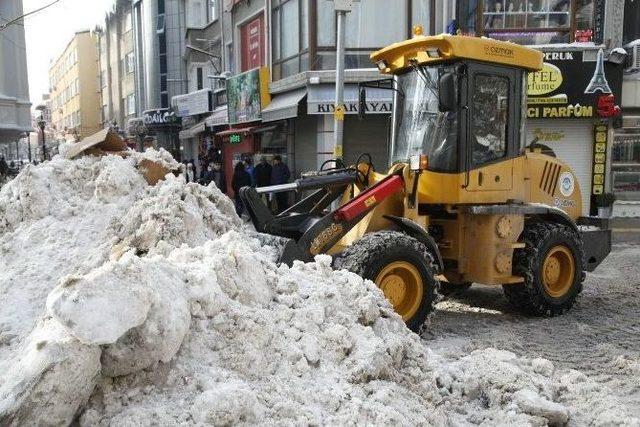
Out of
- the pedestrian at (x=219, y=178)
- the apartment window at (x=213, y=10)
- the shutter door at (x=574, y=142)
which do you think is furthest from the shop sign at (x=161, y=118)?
the shutter door at (x=574, y=142)

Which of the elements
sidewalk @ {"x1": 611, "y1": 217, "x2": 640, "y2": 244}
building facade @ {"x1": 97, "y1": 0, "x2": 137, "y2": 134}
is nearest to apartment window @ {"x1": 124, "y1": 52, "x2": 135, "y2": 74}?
building facade @ {"x1": 97, "y1": 0, "x2": 137, "y2": 134}

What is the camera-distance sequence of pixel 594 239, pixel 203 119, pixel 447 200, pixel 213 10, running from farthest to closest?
1. pixel 203 119
2. pixel 213 10
3. pixel 594 239
4. pixel 447 200

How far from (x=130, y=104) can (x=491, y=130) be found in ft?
128

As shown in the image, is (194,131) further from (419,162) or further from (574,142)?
(419,162)

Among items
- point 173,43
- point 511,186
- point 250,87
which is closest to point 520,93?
point 511,186

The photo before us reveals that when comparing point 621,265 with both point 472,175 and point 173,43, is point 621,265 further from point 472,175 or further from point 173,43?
point 173,43

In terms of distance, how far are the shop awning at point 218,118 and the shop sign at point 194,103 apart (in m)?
0.59

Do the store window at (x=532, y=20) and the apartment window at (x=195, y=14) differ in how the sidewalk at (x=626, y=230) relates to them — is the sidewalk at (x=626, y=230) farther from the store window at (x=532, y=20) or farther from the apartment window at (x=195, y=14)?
the apartment window at (x=195, y=14)

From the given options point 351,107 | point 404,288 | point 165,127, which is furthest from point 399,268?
point 165,127

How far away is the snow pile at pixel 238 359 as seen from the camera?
2789 mm

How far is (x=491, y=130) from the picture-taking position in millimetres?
6254

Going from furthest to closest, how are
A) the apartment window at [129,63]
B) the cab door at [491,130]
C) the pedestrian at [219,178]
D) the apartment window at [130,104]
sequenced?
the apartment window at [130,104] → the apartment window at [129,63] → the pedestrian at [219,178] → the cab door at [491,130]

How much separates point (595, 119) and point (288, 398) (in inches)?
505

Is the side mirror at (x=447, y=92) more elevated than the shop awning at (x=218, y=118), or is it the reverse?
the shop awning at (x=218, y=118)
